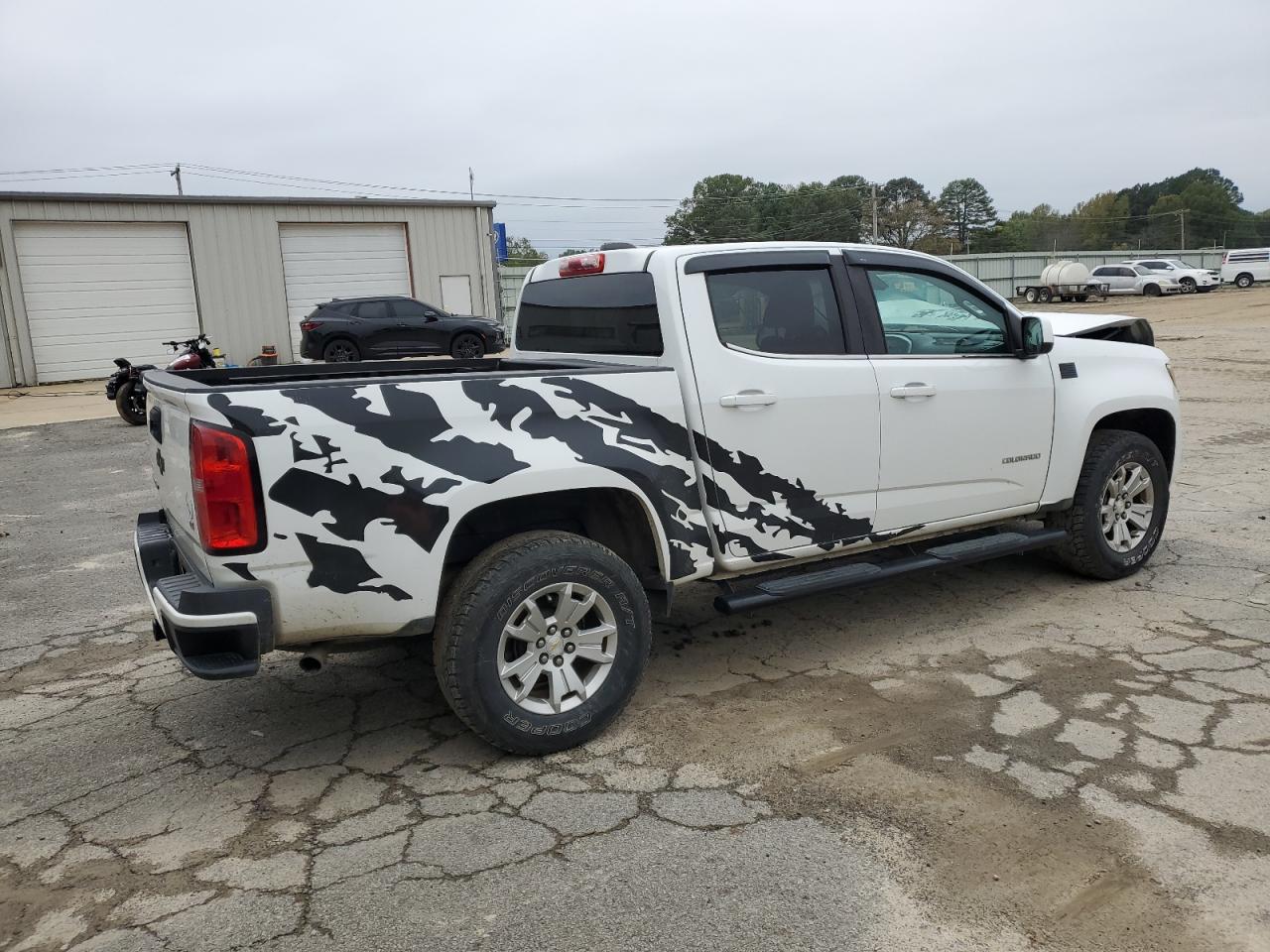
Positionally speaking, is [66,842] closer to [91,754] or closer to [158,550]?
[91,754]

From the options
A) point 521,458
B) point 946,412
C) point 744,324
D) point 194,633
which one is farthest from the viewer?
point 946,412

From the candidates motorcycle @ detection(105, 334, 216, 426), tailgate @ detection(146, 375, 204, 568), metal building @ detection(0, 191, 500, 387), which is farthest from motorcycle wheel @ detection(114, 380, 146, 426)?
tailgate @ detection(146, 375, 204, 568)

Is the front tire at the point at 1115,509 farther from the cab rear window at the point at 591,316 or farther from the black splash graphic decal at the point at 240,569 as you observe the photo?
the black splash graphic decal at the point at 240,569

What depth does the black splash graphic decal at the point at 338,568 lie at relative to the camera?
328 centimetres

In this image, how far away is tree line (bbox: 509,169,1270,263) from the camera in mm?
74000

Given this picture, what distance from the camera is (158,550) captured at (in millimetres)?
3904

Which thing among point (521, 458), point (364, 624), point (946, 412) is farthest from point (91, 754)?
point (946, 412)

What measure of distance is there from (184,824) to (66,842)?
0.35 metres

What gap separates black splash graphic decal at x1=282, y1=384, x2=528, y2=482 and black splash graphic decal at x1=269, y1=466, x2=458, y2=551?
0.08 m

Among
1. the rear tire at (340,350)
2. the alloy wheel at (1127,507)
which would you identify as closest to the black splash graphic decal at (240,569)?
the alloy wheel at (1127,507)

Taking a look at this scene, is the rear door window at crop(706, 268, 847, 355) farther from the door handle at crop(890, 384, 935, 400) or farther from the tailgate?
the tailgate

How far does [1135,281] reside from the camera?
40938mm

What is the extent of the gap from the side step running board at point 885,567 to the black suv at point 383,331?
17203 millimetres

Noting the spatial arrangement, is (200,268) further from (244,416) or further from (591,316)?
(244,416)
